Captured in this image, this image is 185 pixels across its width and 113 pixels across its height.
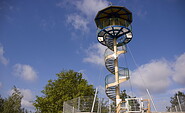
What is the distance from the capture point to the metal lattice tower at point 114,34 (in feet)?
51.6

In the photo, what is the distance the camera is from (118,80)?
50.6 ft

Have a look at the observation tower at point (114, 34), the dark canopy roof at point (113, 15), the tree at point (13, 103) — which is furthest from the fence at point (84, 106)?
the tree at point (13, 103)

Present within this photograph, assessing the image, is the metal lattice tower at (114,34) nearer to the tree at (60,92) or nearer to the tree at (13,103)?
the tree at (60,92)

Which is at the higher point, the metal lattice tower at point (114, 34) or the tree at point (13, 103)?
the metal lattice tower at point (114, 34)

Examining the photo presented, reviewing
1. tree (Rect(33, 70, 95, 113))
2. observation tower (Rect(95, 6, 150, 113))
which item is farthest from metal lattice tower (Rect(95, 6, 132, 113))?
tree (Rect(33, 70, 95, 113))

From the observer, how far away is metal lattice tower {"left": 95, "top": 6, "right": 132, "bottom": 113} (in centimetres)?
1572

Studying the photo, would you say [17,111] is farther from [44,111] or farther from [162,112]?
[162,112]

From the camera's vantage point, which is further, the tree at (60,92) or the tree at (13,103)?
the tree at (13,103)

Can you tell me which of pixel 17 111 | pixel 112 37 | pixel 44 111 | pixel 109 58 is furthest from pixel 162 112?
pixel 17 111

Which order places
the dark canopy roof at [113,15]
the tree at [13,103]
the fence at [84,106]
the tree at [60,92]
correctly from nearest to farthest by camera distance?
the fence at [84,106] < the dark canopy roof at [113,15] < the tree at [60,92] < the tree at [13,103]

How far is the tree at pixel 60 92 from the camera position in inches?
825

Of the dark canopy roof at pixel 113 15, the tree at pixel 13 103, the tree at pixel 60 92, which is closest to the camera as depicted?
the dark canopy roof at pixel 113 15

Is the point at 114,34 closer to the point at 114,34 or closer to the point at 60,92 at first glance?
the point at 114,34

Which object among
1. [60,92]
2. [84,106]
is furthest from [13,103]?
[84,106]
